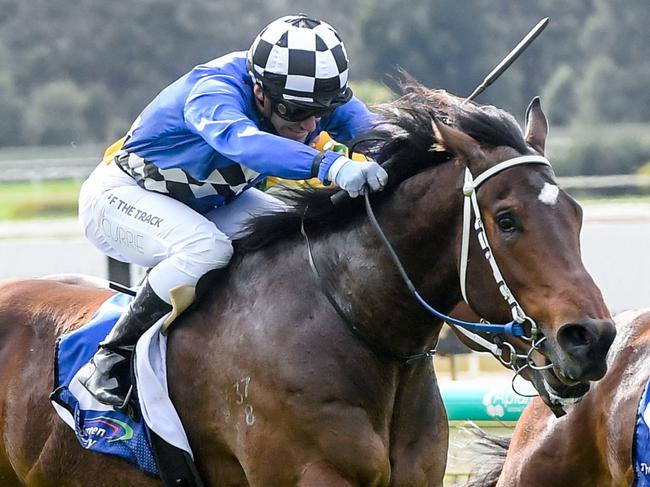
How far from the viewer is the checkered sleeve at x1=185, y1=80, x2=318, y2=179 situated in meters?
4.00

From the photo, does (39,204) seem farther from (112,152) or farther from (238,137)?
(238,137)

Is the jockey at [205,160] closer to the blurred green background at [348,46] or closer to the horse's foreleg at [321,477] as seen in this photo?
the horse's foreleg at [321,477]

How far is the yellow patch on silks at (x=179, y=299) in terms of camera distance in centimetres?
434

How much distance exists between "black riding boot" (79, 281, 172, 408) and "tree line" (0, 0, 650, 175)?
1354 inches

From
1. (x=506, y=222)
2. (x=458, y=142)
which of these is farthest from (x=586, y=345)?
(x=458, y=142)

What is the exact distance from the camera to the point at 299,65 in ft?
14.1

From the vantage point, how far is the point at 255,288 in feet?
14.1

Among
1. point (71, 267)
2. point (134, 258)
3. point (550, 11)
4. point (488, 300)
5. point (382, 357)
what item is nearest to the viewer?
point (488, 300)

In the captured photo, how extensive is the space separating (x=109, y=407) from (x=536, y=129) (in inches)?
67.5

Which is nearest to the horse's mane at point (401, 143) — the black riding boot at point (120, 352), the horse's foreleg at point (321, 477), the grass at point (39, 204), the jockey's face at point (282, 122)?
the jockey's face at point (282, 122)

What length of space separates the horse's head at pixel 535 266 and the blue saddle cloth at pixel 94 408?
1328 mm

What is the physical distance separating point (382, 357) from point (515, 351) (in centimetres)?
47

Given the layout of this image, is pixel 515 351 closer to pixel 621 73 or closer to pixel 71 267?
pixel 71 267

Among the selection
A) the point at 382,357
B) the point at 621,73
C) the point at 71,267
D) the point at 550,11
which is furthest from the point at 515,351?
the point at 550,11
